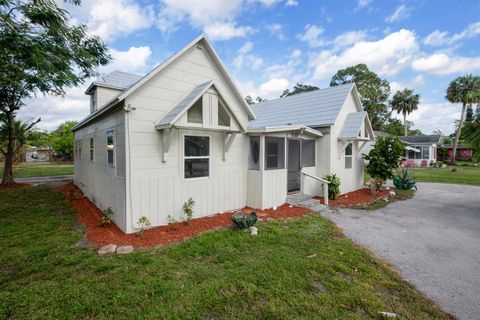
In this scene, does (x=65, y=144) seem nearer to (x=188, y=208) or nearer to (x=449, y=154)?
(x=188, y=208)

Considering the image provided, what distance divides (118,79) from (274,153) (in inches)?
367

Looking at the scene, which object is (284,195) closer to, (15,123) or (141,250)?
(141,250)

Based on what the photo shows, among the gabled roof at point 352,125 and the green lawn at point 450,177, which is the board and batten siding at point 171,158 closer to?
the gabled roof at point 352,125

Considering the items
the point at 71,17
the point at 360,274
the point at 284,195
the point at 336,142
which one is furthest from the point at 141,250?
the point at 336,142

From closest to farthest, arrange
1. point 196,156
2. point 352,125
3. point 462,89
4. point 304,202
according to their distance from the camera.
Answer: point 196,156 < point 304,202 < point 352,125 < point 462,89

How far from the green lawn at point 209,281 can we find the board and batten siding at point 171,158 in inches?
52.6

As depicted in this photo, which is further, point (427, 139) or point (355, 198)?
point (427, 139)

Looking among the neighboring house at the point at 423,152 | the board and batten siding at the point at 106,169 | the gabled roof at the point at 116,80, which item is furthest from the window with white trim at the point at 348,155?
the neighboring house at the point at 423,152

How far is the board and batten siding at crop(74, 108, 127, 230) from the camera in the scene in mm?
5340

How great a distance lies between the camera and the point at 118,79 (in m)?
11.2

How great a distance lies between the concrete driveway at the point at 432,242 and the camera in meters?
3.28

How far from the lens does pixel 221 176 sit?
6.80 metres

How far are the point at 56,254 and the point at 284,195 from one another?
668cm

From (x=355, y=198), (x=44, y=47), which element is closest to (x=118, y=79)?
(x=44, y=47)
